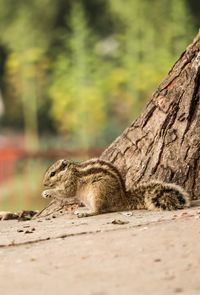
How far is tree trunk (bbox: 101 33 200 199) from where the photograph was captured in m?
9.80

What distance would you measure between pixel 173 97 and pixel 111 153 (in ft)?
2.84

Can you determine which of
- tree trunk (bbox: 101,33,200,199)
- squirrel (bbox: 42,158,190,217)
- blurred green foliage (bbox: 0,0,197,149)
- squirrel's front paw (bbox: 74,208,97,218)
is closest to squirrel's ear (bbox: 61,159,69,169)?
squirrel (bbox: 42,158,190,217)

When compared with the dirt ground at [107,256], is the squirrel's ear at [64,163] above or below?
above

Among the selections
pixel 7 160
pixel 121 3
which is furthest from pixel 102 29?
pixel 7 160

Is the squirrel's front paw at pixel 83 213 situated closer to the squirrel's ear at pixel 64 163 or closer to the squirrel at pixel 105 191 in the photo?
the squirrel at pixel 105 191

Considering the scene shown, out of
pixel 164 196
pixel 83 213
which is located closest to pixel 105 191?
pixel 83 213

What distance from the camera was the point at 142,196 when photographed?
9320 mm

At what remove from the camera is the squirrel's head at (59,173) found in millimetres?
9672

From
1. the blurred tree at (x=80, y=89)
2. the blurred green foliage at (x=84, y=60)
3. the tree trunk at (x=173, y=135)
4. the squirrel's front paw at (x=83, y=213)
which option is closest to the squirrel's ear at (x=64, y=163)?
the squirrel's front paw at (x=83, y=213)

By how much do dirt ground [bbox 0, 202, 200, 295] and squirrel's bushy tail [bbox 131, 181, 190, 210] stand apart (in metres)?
0.13

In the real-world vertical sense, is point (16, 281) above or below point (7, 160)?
below

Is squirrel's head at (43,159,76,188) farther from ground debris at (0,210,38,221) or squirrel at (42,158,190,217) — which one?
ground debris at (0,210,38,221)

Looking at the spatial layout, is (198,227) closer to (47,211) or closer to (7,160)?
(47,211)

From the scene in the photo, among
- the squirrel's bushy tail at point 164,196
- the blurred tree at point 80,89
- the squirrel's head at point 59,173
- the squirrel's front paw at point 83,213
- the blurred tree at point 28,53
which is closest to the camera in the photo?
the squirrel's bushy tail at point 164,196
